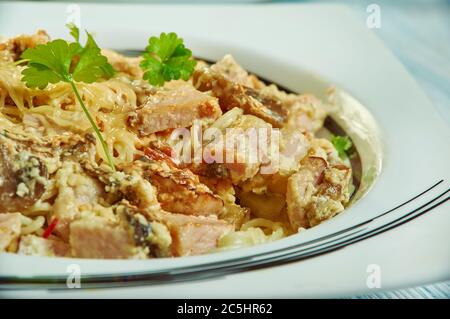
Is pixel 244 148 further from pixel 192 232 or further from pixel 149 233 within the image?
pixel 149 233

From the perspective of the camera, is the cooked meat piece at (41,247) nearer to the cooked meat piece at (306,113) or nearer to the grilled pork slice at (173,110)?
the grilled pork slice at (173,110)

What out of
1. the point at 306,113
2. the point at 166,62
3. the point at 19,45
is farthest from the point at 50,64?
the point at 306,113

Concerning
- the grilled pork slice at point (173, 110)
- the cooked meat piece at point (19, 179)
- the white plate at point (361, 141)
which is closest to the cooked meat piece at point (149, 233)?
the white plate at point (361, 141)

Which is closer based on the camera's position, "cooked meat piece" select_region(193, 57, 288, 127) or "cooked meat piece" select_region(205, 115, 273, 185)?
"cooked meat piece" select_region(205, 115, 273, 185)

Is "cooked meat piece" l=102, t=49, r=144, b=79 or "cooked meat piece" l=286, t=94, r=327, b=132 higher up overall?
"cooked meat piece" l=102, t=49, r=144, b=79

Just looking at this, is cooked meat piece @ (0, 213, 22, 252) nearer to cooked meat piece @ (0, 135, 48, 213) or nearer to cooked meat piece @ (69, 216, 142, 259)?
cooked meat piece @ (0, 135, 48, 213)

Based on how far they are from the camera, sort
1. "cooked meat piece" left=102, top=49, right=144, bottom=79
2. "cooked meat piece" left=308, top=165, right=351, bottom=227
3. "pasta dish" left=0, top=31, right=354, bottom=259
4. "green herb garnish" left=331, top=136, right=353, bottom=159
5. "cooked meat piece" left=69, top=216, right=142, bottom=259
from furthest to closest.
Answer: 1. "green herb garnish" left=331, top=136, right=353, bottom=159
2. "cooked meat piece" left=102, top=49, right=144, bottom=79
3. "cooked meat piece" left=308, top=165, right=351, bottom=227
4. "pasta dish" left=0, top=31, right=354, bottom=259
5. "cooked meat piece" left=69, top=216, right=142, bottom=259

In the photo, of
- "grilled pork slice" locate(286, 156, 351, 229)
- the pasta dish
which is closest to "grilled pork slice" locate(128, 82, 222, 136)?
the pasta dish
